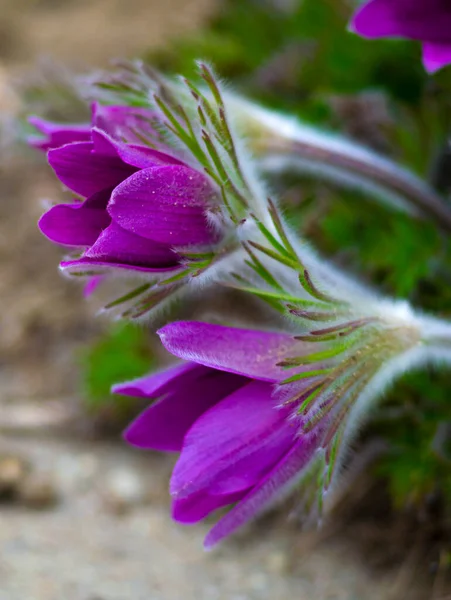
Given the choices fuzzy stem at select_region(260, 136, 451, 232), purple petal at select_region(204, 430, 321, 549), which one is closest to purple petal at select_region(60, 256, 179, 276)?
purple petal at select_region(204, 430, 321, 549)

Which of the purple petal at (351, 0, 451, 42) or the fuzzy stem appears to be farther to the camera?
the fuzzy stem

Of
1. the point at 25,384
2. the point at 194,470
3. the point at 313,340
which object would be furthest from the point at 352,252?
the point at 25,384

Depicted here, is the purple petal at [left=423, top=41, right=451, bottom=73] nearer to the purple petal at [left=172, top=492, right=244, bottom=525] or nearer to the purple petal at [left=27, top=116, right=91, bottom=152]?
the purple petal at [left=27, top=116, right=91, bottom=152]

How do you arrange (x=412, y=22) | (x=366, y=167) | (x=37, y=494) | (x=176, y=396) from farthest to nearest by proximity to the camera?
(x=37, y=494), (x=366, y=167), (x=412, y=22), (x=176, y=396)

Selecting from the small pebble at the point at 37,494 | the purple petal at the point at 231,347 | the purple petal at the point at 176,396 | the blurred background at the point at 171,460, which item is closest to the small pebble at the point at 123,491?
the blurred background at the point at 171,460

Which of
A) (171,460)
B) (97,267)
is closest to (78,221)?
(97,267)

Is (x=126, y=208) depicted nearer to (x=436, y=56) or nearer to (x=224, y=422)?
(x=224, y=422)
